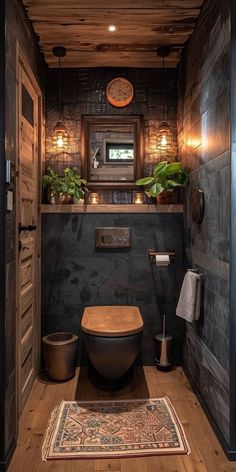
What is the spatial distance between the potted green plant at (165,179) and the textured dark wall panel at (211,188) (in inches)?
3.7

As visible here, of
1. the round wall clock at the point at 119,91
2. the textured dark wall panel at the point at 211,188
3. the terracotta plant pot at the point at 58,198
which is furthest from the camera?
the round wall clock at the point at 119,91

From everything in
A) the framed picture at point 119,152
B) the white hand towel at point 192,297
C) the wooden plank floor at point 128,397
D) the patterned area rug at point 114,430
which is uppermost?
the framed picture at point 119,152

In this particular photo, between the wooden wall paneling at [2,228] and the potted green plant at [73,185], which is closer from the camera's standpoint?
the wooden wall paneling at [2,228]

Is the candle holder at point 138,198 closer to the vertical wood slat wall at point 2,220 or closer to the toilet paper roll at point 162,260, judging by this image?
the toilet paper roll at point 162,260

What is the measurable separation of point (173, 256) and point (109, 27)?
5.85 feet

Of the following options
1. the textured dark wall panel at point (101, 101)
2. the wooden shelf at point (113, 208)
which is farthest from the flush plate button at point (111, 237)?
the textured dark wall panel at point (101, 101)

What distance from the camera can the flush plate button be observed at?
292cm

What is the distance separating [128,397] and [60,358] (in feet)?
1.90

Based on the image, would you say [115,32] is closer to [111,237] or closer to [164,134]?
[164,134]

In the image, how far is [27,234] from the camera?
8.09 ft

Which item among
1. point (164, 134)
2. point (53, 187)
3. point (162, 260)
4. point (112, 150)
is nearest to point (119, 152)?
point (112, 150)

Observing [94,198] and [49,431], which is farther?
[94,198]

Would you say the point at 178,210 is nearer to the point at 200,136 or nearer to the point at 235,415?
the point at 200,136

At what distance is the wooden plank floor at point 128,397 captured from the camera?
173 centimetres
